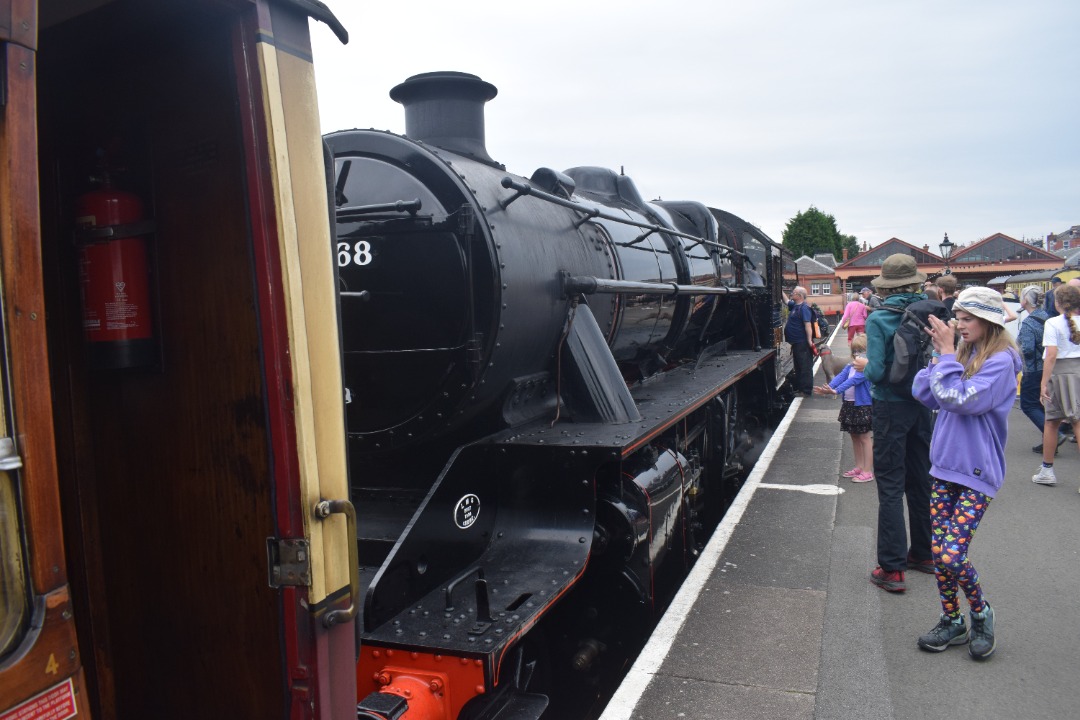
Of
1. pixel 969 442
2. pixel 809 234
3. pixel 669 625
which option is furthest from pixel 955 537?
pixel 809 234

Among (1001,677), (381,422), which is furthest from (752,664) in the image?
(381,422)

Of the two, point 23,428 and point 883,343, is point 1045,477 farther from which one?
point 23,428

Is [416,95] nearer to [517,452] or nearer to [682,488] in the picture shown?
[517,452]

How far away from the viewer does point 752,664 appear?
3.65 m

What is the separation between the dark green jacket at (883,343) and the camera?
14.6ft

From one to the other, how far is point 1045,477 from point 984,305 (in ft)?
13.8

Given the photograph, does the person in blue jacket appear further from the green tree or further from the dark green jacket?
the green tree

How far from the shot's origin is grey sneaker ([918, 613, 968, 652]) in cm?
383

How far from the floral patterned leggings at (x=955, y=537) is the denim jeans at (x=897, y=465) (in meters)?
0.67

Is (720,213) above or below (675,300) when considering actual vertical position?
above

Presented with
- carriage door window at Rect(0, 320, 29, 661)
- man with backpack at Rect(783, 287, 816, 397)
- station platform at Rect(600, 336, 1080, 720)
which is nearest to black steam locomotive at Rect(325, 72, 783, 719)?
station platform at Rect(600, 336, 1080, 720)

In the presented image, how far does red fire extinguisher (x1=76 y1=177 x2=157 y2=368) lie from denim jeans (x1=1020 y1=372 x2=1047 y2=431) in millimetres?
8840

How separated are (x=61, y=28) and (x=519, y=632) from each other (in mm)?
2283

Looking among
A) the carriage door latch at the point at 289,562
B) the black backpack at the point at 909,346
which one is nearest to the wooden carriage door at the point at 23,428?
the carriage door latch at the point at 289,562
